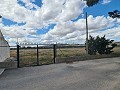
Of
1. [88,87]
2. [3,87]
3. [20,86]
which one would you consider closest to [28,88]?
[20,86]

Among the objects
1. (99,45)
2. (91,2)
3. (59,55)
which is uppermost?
(91,2)

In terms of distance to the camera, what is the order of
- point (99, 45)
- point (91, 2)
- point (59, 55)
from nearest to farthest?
1. point (59, 55)
2. point (91, 2)
3. point (99, 45)

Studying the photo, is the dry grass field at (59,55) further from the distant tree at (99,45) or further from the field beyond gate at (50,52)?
the distant tree at (99,45)

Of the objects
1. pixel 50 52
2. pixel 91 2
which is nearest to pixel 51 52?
pixel 50 52

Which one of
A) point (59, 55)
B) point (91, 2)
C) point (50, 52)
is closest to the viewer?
point (59, 55)

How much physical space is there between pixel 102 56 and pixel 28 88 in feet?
52.4

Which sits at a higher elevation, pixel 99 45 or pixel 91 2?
pixel 91 2

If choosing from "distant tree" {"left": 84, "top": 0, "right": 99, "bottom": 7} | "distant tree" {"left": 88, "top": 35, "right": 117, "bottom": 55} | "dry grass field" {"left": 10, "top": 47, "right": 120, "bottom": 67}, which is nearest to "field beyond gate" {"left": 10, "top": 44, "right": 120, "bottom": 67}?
"dry grass field" {"left": 10, "top": 47, "right": 120, "bottom": 67}

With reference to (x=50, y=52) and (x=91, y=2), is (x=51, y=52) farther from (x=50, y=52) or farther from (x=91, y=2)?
(x=91, y=2)

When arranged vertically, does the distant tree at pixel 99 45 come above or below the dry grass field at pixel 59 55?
above

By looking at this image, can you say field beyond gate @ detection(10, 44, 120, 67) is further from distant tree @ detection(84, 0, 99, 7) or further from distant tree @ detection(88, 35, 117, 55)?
distant tree @ detection(84, 0, 99, 7)

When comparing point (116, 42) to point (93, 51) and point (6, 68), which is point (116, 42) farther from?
point (6, 68)

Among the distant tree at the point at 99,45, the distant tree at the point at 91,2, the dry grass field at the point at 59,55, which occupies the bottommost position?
the dry grass field at the point at 59,55

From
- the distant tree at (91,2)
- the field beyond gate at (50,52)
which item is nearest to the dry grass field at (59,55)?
the field beyond gate at (50,52)
